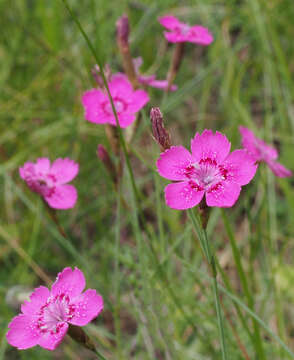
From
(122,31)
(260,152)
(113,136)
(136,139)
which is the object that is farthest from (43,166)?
(136,139)

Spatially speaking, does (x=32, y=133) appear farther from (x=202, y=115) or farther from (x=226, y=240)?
(x=226, y=240)

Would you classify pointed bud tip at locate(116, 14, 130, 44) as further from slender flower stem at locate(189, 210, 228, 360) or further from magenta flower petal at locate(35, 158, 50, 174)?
slender flower stem at locate(189, 210, 228, 360)

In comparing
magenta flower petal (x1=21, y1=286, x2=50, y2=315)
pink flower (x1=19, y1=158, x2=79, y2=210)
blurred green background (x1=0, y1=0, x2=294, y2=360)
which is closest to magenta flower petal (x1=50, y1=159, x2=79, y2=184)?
pink flower (x1=19, y1=158, x2=79, y2=210)

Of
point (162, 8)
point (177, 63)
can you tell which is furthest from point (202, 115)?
point (177, 63)

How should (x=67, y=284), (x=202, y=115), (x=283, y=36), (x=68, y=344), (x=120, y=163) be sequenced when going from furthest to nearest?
(x=283, y=36), (x=202, y=115), (x=68, y=344), (x=120, y=163), (x=67, y=284)

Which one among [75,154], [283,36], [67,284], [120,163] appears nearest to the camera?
[67,284]

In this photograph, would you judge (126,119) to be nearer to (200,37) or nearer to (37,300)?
(200,37)
